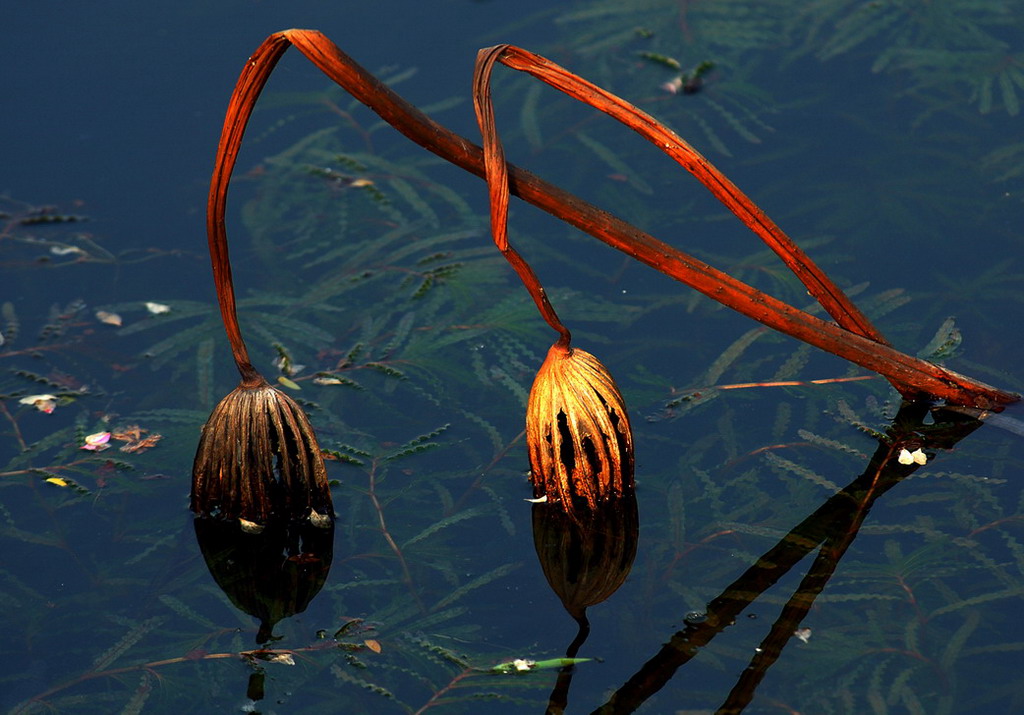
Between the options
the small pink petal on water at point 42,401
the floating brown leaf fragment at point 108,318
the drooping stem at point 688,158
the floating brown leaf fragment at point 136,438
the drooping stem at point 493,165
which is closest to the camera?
the drooping stem at point 493,165

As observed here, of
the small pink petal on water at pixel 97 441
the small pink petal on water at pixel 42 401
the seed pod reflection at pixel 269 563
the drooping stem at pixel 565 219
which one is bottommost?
the seed pod reflection at pixel 269 563

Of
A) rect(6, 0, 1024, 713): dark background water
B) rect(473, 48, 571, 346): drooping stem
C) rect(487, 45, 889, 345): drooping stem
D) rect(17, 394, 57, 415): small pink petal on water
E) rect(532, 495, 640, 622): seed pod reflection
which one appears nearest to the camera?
rect(473, 48, 571, 346): drooping stem

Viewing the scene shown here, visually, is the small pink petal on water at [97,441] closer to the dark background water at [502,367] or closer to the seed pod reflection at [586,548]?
the dark background water at [502,367]

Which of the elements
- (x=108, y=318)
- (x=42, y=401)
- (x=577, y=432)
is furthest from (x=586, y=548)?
(x=108, y=318)

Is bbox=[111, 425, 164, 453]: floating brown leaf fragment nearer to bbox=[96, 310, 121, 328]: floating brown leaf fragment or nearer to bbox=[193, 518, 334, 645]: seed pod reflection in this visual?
bbox=[193, 518, 334, 645]: seed pod reflection

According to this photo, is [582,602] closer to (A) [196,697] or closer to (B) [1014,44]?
(A) [196,697]

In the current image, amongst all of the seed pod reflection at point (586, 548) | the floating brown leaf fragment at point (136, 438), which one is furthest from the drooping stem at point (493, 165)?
the floating brown leaf fragment at point (136, 438)

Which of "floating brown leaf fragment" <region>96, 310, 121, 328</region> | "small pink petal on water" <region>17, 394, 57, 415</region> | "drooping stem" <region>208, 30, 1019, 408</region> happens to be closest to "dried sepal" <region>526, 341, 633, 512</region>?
"drooping stem" <region>208, 30, 1019, 408</region>
